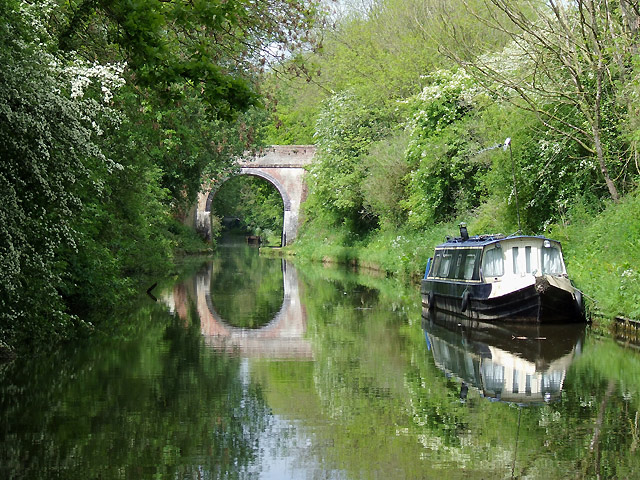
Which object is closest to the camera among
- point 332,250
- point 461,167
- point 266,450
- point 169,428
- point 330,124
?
point 266,450

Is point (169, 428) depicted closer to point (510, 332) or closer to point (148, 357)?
point (148, 357)

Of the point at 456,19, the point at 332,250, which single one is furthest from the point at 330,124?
the point at 456,19

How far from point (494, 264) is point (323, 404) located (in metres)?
9.26

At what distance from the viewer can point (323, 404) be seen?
30.3ft

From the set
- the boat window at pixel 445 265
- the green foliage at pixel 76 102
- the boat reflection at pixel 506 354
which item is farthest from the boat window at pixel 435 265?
the green foliage at pixel 76 102

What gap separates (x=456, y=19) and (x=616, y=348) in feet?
71.8

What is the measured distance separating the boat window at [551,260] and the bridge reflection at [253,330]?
4555 millimetres

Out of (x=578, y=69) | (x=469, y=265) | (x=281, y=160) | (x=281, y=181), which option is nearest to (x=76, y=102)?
(x=469, y=265)

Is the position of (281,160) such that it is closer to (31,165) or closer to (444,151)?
(444,151)

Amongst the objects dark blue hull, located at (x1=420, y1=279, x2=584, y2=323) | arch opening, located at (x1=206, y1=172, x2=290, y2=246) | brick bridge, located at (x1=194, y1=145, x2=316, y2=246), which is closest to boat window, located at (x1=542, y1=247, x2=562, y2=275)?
dark blue hull, located at (x1=420, y1=279, x2=584, y2=323)

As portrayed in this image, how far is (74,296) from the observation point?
16656mm

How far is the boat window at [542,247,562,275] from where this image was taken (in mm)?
17438

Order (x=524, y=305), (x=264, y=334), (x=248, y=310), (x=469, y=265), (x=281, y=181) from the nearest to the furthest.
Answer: (x=264, y=334) → (x=524, y=305) → (x=469, y=265) → (x=248, y=310) → (x=281, y=181)

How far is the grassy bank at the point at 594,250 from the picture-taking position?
1539 centimetres
